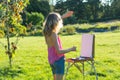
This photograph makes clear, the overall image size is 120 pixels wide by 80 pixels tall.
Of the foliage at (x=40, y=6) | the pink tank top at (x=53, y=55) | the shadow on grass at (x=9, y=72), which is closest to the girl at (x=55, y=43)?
the pink tank top at (x=53, y=55)

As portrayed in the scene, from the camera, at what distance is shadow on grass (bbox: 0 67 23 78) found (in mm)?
11523

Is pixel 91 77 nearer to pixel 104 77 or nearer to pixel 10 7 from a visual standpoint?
pixel 104 77

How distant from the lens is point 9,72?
11.9 m

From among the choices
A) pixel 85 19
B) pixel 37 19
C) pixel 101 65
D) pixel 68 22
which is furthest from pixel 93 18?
pixel 101 65

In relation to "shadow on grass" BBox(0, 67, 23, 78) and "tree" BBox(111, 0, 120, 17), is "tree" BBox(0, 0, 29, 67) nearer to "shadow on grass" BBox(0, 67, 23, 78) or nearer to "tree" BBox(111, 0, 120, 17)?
"shadow on grass" BBox(0, 67, 23, 78)

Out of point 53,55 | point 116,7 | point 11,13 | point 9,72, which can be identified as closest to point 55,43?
point 53,55

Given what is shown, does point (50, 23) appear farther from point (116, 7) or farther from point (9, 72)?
point (116, 7)

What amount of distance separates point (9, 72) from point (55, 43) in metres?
5.52

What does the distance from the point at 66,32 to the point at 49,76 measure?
33.1m

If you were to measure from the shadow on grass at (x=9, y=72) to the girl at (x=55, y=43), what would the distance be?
4686 mm

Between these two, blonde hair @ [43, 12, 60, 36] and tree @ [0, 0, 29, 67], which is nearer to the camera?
blonde hair @ [43, 12, 60, 36]

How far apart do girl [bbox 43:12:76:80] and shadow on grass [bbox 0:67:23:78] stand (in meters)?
4.69

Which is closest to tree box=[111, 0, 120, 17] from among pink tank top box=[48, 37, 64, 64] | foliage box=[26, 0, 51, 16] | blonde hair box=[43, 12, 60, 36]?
foliage box=[26, 0, 51, 16]

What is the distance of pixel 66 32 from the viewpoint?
44.4 meters
